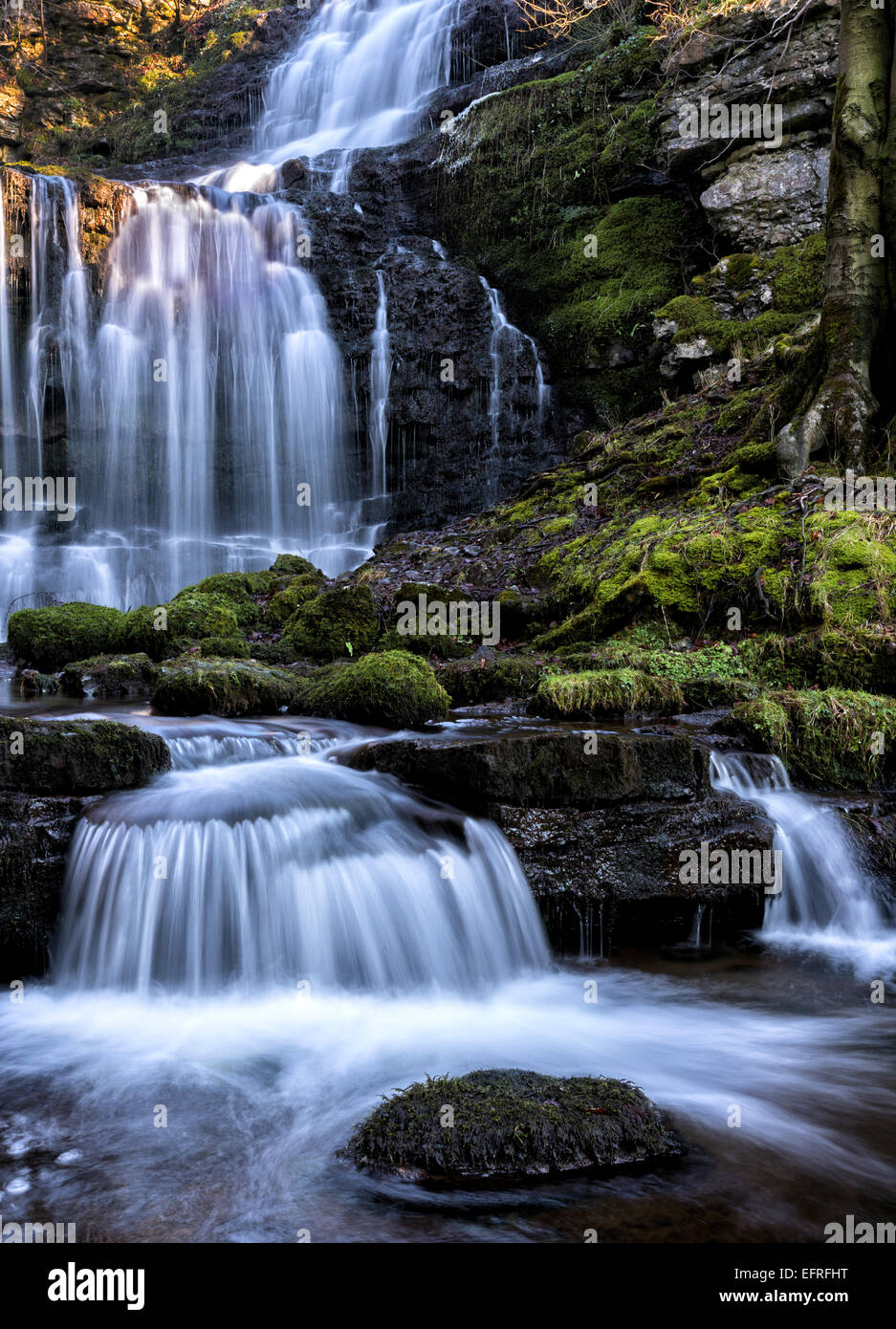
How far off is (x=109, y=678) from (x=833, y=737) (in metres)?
7.02

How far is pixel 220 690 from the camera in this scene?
7828mm

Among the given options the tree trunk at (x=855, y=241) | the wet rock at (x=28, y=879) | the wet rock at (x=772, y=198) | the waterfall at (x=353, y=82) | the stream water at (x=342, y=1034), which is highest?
the waterfall at (x=353, y=82)

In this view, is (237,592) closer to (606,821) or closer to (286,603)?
(286,603)

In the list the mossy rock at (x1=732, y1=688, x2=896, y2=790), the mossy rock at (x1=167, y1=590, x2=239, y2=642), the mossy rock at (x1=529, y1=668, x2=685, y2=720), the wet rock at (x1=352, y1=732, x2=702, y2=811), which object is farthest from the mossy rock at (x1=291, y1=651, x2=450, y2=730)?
the mossy rock at (x1=167, y1=590, x2=239, y2=642)

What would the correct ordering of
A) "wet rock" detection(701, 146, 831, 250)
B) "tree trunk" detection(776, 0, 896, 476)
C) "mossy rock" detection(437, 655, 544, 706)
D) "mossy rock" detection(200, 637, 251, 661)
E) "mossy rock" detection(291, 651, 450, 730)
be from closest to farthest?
"mossy rock" detection(291, 651, 450, 730) < "mossy rock" detection(437, 655, 544, 706) < "tree trunk" detection(776, 0, 896, 476) < "mossy rock" detection(200, 637, 251, 661) < "wet rock" detection(701, 146, 831, 250)

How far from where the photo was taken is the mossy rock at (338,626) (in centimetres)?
1001

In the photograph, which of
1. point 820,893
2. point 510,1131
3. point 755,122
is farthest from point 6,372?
point 510,1131

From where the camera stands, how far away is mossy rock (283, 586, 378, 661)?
394 inches

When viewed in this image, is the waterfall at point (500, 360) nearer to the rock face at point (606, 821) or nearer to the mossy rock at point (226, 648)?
the mossy rock at point (226, 648)

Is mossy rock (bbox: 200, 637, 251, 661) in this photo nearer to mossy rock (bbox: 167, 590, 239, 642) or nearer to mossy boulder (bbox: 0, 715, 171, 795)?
mossy rock (bbox: 167, 590, 239, 642)

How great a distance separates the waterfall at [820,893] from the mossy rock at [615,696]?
152 cm

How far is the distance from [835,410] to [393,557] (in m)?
6.23

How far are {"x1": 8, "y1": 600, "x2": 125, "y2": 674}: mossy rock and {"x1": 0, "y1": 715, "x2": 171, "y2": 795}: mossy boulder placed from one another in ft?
18.6

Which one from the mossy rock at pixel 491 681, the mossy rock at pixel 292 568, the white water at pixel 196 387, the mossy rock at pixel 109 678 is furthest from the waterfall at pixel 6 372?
the mossy rock at pixel 491 681
